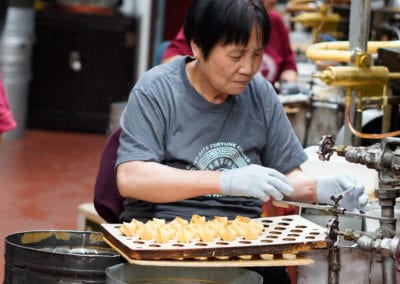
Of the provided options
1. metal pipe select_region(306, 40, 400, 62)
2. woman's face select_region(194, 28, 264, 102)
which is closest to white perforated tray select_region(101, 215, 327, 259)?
woman's face select_region(194, 28, 264, 102)

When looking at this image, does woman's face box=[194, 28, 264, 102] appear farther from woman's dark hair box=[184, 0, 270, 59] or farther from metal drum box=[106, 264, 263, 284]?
metal drum box=[106, 264, 263, 284]

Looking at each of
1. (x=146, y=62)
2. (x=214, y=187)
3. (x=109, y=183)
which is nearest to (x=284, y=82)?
(x=109, y=183)

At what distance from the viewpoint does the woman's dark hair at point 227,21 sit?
3066 millimetres

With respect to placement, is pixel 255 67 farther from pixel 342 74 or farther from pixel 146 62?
pixel 146 62

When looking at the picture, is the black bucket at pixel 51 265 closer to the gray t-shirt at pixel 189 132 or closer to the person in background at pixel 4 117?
the gray t-shirt at pixel 189 132

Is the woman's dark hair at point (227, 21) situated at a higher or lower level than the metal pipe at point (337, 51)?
higher

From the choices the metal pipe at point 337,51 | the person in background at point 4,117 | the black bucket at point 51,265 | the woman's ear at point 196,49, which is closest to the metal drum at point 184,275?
the black bucket at point 51,265

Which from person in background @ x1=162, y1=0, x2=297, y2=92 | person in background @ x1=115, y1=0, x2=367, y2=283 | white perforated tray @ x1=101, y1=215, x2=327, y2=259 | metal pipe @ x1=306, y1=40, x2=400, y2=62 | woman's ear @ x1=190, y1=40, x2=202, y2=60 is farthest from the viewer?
person in background @ x1=162, y1=0, x2=297, y2=92

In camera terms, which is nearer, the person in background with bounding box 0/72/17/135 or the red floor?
the person in background with bounding box 0/72/17/135

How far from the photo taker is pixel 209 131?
3.17m

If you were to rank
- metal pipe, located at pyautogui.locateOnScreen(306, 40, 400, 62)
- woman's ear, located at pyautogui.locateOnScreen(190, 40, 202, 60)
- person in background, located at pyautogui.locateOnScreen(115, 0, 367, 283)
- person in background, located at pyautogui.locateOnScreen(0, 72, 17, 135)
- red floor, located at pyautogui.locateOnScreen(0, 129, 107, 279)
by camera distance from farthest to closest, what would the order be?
red floor, located at pyautogui.locateOnScreen(0, 129, 107, 279) < person in background, located at pyautogui.locateOnScreen(0, 72, 17, 135) < metal pipe, located at pyautogui.locateOnScreen(306, 40, 400, 62) < woman's ear, located at pyautogui.locateOnScreen(190, 40, 202, 60) < person in background, located at pyautogui.locateOnScreen(115, 0, 367, 283)

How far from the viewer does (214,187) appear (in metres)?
2.97

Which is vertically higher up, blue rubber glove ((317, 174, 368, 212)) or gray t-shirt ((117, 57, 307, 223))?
gray t-shirt ((117, 57, 307, 223))

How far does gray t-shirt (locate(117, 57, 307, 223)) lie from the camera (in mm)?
3117
